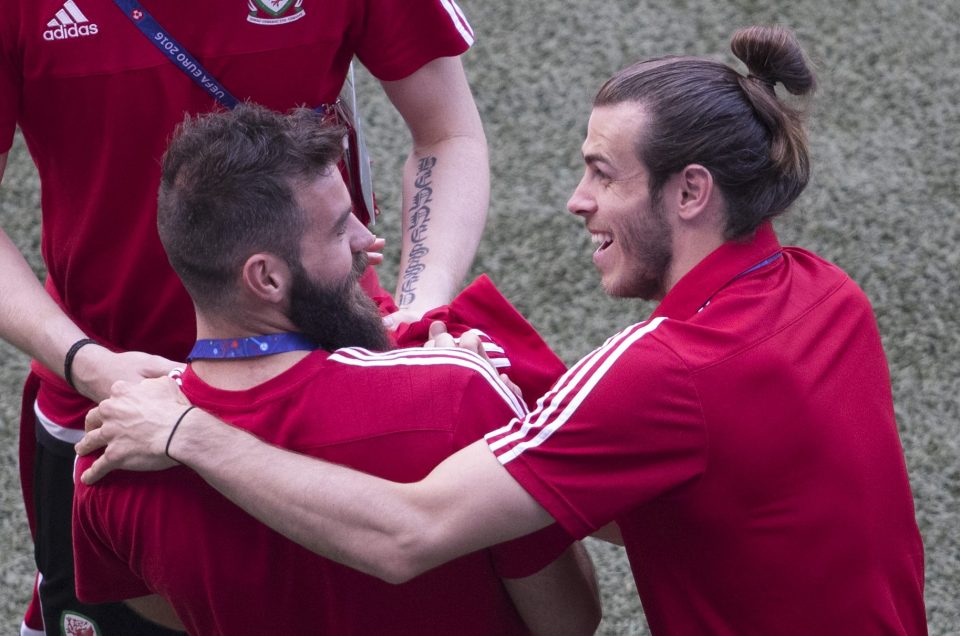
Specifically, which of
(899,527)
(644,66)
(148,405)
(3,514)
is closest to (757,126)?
(644,66)

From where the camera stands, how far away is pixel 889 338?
214 inches

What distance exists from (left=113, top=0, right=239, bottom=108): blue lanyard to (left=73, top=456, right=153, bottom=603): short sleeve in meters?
0.86

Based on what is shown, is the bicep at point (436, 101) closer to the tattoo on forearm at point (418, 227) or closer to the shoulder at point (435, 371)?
the tattoo on forearm at point (418, 227)

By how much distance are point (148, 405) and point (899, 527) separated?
138 cm

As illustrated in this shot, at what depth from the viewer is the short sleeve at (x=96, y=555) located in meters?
2.49

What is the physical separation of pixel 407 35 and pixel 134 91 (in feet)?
2.10

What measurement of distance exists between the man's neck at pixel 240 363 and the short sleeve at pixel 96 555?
0.90 ft

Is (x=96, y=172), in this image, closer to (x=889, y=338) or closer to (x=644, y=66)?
(x=644, y=66)

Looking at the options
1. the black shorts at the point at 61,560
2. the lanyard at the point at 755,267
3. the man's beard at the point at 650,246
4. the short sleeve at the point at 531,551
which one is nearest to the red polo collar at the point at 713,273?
the lanyard at the point at 755,267

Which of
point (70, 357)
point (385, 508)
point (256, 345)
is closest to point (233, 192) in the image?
point (256, 345)

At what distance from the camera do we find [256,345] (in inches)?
94.7

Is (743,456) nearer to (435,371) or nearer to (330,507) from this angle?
(435,371)

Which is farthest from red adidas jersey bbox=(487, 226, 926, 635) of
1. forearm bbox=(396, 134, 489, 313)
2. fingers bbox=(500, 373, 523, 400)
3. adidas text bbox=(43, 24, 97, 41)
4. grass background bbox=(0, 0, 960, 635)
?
grass background bbox=(0, 0, 960, 635)

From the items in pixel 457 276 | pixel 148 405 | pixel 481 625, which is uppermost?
pixel 148 405
